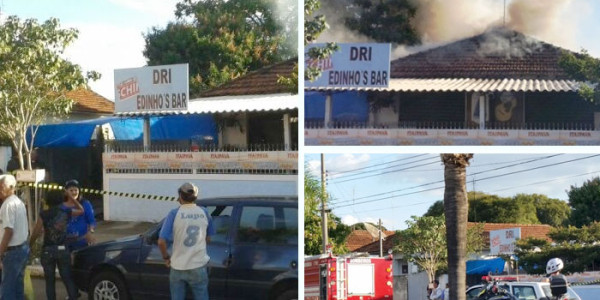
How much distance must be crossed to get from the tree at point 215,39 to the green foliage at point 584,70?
150cm

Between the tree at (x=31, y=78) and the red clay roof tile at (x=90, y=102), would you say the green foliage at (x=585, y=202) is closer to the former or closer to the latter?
the red clay roof tile at (x=90, y=102)

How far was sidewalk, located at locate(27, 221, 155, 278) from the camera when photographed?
4.94 meters

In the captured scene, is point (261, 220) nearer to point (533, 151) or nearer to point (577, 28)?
point (533, 151)

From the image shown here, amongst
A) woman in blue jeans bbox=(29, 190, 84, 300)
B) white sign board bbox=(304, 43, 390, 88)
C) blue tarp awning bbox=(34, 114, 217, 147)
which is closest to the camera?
white sign board bbox=(304, 43, 390, 88)

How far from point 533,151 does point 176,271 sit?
6.25 feet

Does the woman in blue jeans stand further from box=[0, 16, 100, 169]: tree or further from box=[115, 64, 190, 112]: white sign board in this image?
box=[115, 64, 190, 112]: white sign board

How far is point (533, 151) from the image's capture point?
4195mm

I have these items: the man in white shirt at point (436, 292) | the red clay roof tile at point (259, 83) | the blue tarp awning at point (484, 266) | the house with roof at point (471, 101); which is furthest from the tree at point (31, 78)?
the blue tarp awning at point (484, 266)

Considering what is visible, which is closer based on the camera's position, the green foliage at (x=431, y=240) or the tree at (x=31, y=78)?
the green foliage at (x=431, y=240)

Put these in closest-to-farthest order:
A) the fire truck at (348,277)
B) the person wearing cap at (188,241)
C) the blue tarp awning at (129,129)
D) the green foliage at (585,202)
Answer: the green foliage at (585,202), the fire truck at (348,277), the person wearing cap at (188,241), the blue tarp awning at (129,129)

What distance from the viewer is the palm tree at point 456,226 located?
429cm

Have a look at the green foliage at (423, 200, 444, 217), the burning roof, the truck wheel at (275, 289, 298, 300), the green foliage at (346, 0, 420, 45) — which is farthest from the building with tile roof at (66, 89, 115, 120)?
the green foliage at (423, 200, 444, 217)

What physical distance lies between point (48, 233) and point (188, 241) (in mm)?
978

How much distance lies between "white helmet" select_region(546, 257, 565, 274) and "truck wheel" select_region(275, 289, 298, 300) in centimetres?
127
